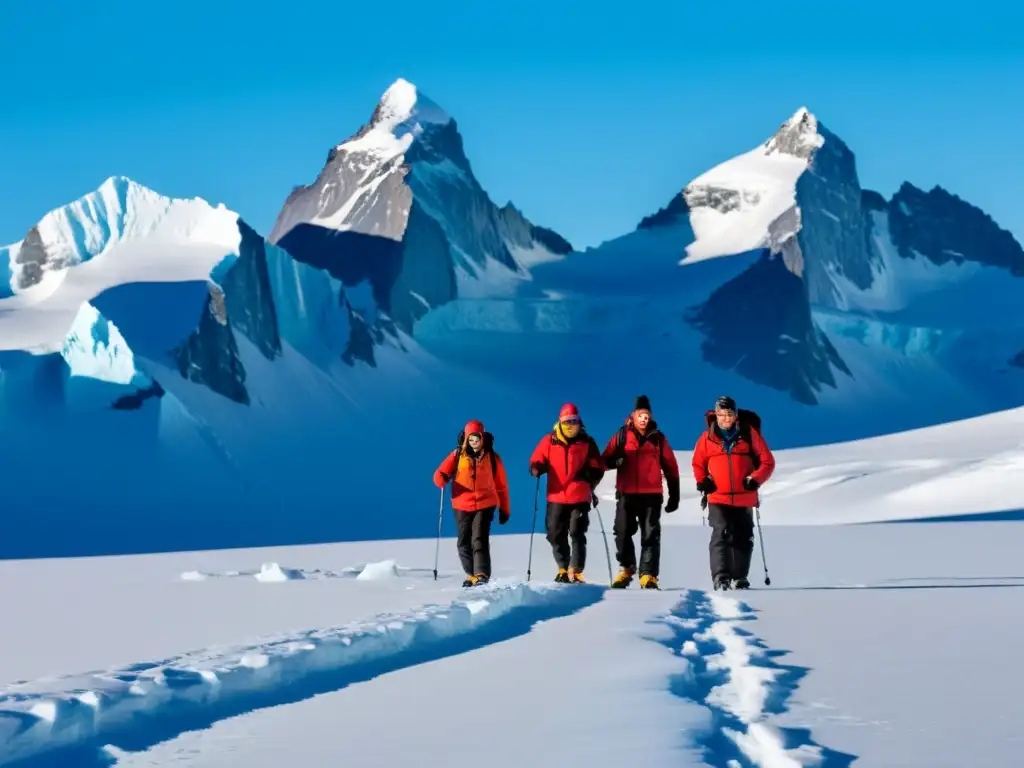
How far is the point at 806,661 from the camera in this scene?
6973 millimetres

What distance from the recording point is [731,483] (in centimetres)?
1242

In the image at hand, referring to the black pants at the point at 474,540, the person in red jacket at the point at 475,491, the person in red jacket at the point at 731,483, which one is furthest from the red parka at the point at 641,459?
the black pants at the point at 474,540

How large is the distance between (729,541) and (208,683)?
287 inches

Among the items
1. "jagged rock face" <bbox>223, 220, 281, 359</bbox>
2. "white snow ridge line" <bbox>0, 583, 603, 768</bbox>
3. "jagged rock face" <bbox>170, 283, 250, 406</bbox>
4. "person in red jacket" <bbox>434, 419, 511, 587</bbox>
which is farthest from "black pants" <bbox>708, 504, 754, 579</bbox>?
"jagged rock face" <bbox>223, 220, 281, 359</bbox>

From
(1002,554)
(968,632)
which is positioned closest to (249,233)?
(1002,554)

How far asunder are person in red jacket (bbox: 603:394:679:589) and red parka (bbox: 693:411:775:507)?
0.30m

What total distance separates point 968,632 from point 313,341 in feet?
516

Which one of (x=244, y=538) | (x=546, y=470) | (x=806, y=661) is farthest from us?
(x=244, y=538)

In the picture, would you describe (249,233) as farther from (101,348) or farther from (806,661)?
(806,661)

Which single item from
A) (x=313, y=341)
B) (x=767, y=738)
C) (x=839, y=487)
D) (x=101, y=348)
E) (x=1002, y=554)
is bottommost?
(x=767, y=738)

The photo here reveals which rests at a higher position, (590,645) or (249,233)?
(249,233)

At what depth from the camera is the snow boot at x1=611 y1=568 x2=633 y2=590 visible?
12.5 meters

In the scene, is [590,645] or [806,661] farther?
[590,645]

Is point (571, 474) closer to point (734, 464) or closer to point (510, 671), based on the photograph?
point (734, 464)
